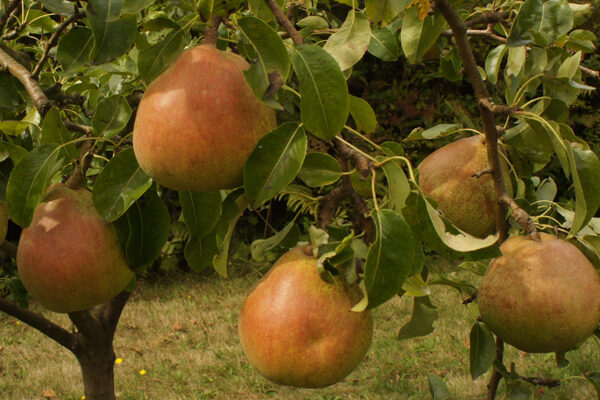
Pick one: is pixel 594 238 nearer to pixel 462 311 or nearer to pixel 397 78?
pixel 462 311

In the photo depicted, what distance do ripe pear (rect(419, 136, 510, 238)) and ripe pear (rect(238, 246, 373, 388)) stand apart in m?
0.45

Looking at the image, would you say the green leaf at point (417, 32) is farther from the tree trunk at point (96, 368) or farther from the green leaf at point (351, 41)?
the tree trunk at point (96, 368)

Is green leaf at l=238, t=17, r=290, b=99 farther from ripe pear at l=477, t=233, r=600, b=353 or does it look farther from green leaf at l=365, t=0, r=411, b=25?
ripe pear at l=477, t=233, r=600, b=353

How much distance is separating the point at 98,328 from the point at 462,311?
2.95 meters

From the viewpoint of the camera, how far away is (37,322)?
6.06ft

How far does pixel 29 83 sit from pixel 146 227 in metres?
0.37

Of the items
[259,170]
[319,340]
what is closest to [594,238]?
[319,340]

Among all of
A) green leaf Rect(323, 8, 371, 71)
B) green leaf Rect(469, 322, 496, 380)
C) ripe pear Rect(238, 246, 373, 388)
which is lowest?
green leaf Rect(469, 322, 496, 380)

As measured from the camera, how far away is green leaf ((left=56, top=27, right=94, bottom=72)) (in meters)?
0.93

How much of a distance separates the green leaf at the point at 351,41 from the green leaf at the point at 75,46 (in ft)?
1.25

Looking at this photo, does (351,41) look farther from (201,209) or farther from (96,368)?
(96,368)

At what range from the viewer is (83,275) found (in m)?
1.03

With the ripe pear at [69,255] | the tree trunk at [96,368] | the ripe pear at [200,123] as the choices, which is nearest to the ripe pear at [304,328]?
the ripe pear at [200,123]

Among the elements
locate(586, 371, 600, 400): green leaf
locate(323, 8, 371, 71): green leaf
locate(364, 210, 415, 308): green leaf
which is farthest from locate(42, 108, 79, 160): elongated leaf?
locate(586, 371, 600, 400): green leaf
